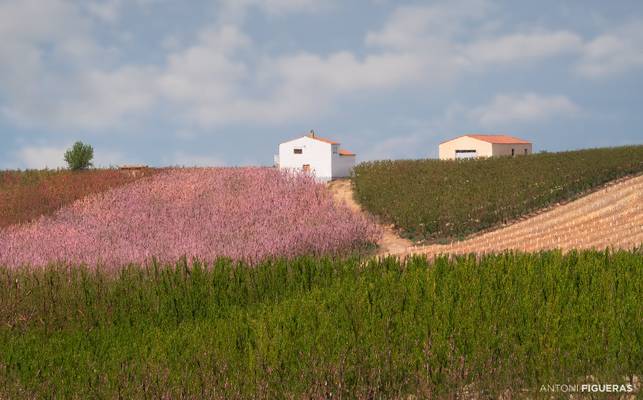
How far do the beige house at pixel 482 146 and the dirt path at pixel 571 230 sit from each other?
24318mm

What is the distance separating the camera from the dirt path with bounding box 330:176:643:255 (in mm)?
17859

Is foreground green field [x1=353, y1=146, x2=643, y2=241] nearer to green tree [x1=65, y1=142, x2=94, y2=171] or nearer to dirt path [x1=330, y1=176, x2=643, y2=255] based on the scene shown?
dirt path [x1=330, y1=176, x2=643, y2=255]

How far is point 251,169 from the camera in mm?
30078

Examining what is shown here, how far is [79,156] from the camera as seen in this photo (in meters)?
32.4

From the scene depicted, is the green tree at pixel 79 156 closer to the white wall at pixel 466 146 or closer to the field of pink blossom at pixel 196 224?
the field of pink blossom at pixel 196 224

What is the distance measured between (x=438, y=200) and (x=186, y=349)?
694 inches

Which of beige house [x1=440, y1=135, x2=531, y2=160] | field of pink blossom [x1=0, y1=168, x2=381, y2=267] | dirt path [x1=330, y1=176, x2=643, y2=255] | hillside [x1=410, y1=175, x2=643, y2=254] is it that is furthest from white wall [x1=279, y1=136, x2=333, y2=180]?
beige house [x1=440, y1=135, x2=531, y2=160]

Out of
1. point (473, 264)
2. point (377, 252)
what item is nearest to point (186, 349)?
point (473, 264)

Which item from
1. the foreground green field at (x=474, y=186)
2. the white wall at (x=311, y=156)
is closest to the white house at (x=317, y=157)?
the white wall at (x=311, y=156)

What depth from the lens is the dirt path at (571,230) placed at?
58.6 ft

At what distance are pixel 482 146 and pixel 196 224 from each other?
31835 mm

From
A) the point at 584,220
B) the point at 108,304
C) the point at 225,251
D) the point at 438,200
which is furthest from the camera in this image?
the point at 438,200

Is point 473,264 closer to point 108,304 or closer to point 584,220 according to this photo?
point 108,304

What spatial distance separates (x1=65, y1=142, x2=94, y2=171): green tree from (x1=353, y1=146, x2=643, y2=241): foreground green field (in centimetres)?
1293
